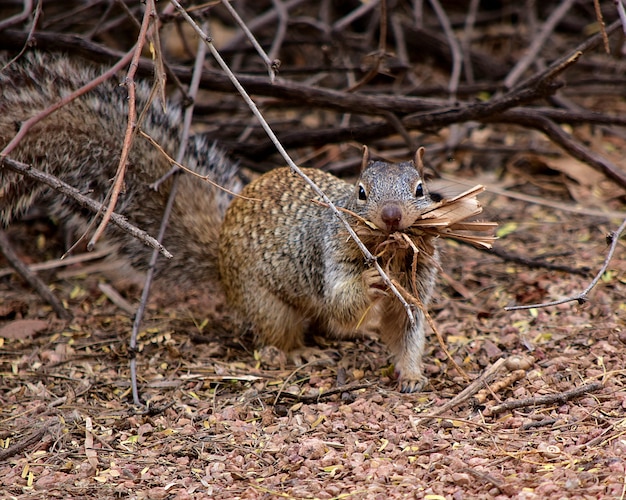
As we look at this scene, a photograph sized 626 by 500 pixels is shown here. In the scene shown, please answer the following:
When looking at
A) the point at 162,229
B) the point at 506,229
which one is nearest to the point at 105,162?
the point at 162,229

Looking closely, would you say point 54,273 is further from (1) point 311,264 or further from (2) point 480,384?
(2) point 480,384

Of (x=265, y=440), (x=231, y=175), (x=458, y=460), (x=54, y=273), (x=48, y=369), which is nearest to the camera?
(x=458, y=460)

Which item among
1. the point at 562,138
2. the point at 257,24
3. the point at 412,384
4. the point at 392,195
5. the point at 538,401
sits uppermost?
the point at 257,24

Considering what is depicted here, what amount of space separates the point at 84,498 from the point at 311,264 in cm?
189

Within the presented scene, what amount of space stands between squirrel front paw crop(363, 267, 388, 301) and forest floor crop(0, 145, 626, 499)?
20.8 inches

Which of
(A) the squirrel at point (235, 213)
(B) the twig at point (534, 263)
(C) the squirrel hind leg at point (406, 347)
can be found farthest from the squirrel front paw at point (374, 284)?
(B) the twig at point (534, 263)

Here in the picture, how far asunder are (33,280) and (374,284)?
237 centimetres

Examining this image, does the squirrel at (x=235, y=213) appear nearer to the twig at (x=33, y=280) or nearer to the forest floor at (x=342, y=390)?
the forest floor at (x=342, y=390)

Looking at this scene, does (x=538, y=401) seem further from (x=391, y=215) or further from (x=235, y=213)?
(x=235, y=213)

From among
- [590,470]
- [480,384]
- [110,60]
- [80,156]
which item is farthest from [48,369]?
[590,470]

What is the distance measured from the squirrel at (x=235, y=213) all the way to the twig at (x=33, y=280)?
0.47m

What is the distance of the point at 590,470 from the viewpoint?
294cm

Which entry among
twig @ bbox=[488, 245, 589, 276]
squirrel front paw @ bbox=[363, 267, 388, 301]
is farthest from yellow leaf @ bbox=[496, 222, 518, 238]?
squirrel front paw @ bbox=[363, 267, 388, 301]

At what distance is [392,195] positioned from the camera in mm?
3746
